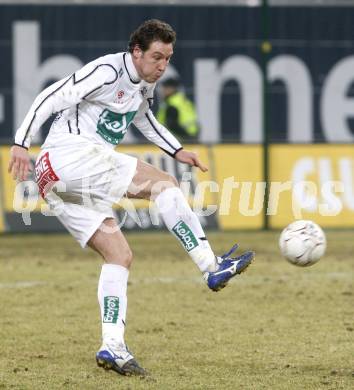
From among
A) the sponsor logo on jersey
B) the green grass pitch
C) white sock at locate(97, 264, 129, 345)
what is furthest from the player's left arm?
the green grass pitch

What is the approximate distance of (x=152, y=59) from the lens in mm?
7211

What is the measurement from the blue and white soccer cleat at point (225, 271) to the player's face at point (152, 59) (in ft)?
4.04

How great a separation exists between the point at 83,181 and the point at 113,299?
77 centimetres

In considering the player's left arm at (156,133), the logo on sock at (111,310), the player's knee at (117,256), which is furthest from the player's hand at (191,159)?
the logo on sock at (111,310)

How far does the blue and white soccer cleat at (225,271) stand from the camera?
7.15 metres

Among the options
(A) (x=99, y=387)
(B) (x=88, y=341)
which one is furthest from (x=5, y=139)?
(A) (x=99, y=387)

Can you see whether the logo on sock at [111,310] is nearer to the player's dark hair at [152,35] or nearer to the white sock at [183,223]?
the white sock at [183,223]

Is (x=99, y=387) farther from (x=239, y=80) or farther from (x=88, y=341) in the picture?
(x=239, y=80)

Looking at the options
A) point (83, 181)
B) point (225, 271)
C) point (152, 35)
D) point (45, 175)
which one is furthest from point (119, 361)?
point (152, 35)

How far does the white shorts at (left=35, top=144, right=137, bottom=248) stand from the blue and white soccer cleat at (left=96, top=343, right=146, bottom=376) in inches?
27.6

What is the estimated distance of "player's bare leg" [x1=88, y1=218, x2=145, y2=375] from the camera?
7.09 meters

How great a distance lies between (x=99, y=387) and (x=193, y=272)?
5754 mm

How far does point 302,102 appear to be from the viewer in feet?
64.3

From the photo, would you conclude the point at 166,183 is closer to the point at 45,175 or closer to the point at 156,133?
the point at 156,133
